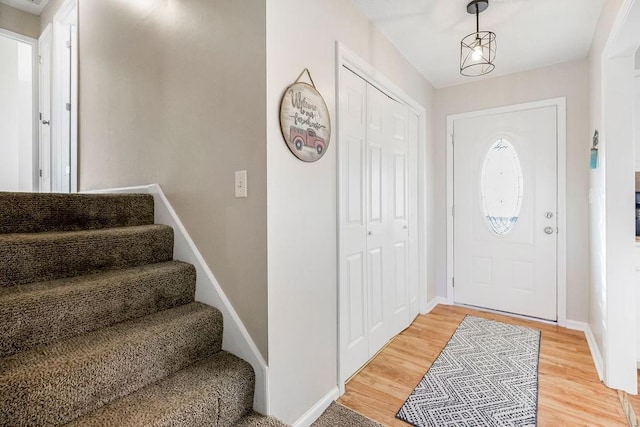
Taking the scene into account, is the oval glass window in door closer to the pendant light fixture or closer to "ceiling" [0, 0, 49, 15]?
the pendant light fixture

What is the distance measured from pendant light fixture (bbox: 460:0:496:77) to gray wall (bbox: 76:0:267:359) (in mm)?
1433

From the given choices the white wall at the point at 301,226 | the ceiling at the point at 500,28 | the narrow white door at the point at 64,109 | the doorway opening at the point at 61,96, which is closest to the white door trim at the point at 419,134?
→ the white wall at the point at 301,226

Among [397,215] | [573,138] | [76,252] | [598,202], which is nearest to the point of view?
[76,252]

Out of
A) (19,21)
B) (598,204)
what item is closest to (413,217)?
(598,204)

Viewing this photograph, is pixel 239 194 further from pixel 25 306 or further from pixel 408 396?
pixel 408 396

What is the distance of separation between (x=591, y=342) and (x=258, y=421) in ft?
8.70

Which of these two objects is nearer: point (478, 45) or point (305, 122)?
point (305, 122)

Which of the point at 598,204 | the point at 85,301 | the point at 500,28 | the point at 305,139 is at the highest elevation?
the point at 500,28

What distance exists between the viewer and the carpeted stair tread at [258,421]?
1.31 metres

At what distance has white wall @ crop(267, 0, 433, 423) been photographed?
4.64ft

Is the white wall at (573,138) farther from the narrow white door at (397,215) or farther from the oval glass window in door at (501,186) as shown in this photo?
the narrow white door at (397,215)

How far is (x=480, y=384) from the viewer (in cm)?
199

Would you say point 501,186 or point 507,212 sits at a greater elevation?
point 501,186

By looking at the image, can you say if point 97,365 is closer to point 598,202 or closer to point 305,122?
point 305,122
